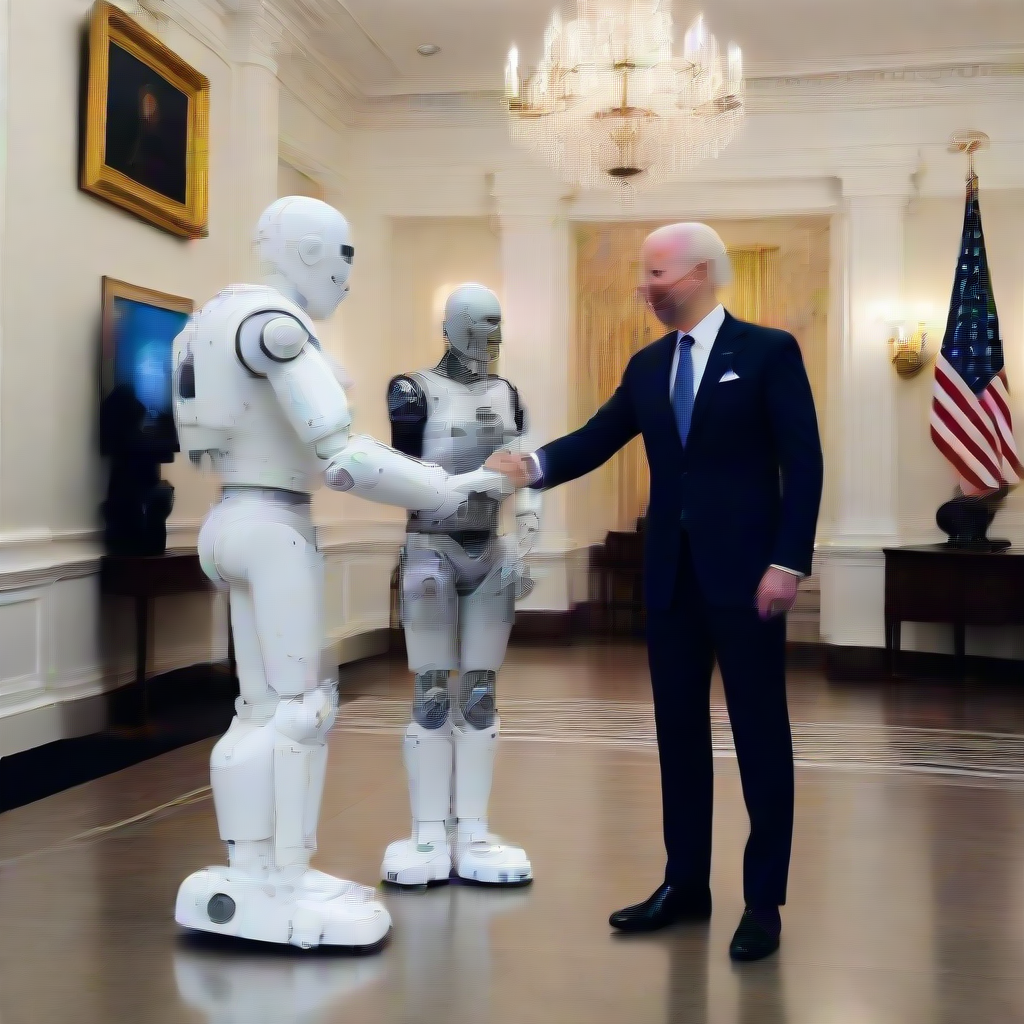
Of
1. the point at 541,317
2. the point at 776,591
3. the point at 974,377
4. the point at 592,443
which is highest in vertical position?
the point at 541,317

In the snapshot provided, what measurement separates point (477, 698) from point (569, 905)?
0.57 m

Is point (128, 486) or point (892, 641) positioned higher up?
point (128, 486)

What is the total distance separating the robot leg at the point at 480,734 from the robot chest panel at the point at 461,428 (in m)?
0.32

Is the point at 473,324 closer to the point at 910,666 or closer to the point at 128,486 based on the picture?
the point at 128,486

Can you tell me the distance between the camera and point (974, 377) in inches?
281

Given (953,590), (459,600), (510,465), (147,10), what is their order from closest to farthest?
(510,465) < (459,600) < (147,10) < (953,590)

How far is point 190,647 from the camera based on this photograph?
532 cm

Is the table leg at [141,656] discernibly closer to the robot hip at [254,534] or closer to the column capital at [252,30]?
the robot hip at [254,534]

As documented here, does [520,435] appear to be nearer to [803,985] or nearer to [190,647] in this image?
[803,985]

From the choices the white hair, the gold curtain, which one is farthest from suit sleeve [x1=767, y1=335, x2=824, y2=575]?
the gold curtain

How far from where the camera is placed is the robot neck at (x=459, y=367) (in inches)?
116

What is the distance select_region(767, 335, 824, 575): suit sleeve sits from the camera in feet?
7.86

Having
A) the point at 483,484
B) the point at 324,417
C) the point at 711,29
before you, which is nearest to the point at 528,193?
the point at 711,29

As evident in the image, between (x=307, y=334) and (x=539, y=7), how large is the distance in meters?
5.03
